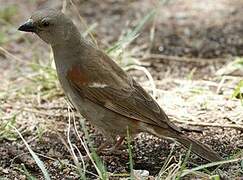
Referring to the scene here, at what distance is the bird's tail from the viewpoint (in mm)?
4117

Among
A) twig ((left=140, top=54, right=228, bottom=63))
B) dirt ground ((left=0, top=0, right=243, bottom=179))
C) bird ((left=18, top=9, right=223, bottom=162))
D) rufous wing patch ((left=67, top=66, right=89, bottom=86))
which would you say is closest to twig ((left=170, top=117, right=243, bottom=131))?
dirt ground ((left=0, top=0, right=243, bottom=179))

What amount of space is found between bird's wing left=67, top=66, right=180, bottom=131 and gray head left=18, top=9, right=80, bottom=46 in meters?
0.26

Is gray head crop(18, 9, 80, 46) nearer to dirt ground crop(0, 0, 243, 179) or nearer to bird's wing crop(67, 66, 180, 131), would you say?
bird's wing crop(67, 66, 180, 131)

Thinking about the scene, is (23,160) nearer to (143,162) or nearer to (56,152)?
(56,152)

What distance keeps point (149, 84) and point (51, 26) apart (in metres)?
1.46

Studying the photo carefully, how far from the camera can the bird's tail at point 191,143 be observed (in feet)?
13.5

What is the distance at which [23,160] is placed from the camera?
177 inches

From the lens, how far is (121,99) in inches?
171

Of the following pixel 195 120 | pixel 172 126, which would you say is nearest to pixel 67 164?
pixel 172 126

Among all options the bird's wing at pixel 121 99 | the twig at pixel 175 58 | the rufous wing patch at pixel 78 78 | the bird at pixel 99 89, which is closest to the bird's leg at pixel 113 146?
the bird at pixel 99 89

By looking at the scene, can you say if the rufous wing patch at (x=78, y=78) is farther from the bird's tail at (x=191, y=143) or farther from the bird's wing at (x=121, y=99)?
the bird's tail at (x=191, y=143)

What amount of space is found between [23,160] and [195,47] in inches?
106

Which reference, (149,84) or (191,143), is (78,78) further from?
(149,84)

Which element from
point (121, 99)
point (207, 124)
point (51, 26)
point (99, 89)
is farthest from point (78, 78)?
point (207, 124)
